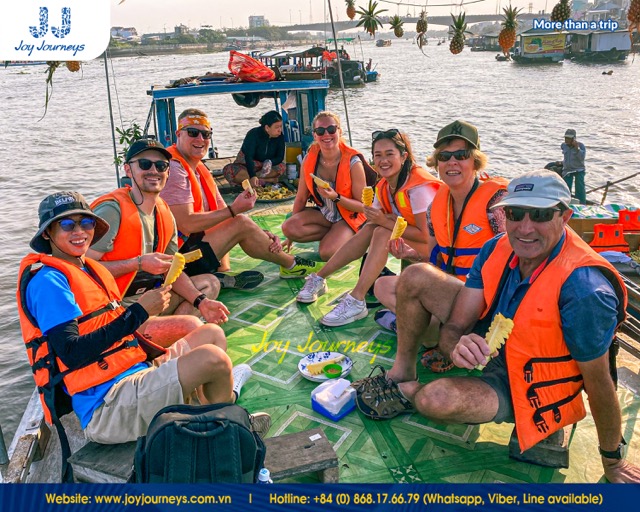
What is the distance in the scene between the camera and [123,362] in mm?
2855

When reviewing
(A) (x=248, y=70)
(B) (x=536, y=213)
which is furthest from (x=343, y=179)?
(A) (x=248, y=70)

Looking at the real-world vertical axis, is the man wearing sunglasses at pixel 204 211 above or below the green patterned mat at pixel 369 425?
above

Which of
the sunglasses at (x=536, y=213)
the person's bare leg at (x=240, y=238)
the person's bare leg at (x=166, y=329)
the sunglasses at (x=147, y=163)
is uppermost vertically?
the sunglasses at (x=147, y=163)

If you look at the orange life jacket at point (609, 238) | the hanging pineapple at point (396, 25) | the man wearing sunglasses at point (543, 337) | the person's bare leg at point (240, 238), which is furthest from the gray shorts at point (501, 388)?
the orange life jacket at point (609, 238)

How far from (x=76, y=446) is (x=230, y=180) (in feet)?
19.9

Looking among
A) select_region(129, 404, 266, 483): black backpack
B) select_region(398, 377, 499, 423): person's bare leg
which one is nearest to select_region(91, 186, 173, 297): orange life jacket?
select_region(129, 404, 266, 483): black backpack

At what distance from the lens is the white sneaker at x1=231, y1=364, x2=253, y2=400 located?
3695 mm

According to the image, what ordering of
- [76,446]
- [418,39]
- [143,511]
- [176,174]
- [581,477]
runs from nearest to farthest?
[143,511] < [581,477] < [76,446] < [176,174] < [418,39]

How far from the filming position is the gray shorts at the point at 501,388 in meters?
2.84

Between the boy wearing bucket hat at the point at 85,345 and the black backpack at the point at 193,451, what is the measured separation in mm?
448

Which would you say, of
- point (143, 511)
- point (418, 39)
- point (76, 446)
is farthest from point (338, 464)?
point (418, 39)

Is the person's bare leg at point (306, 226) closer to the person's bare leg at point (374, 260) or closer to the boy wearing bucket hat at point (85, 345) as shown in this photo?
the person's bare leg at point (374, 260)

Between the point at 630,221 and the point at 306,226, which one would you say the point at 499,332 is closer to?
the point at 306,226

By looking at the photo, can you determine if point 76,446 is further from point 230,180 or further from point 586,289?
point 230,180
